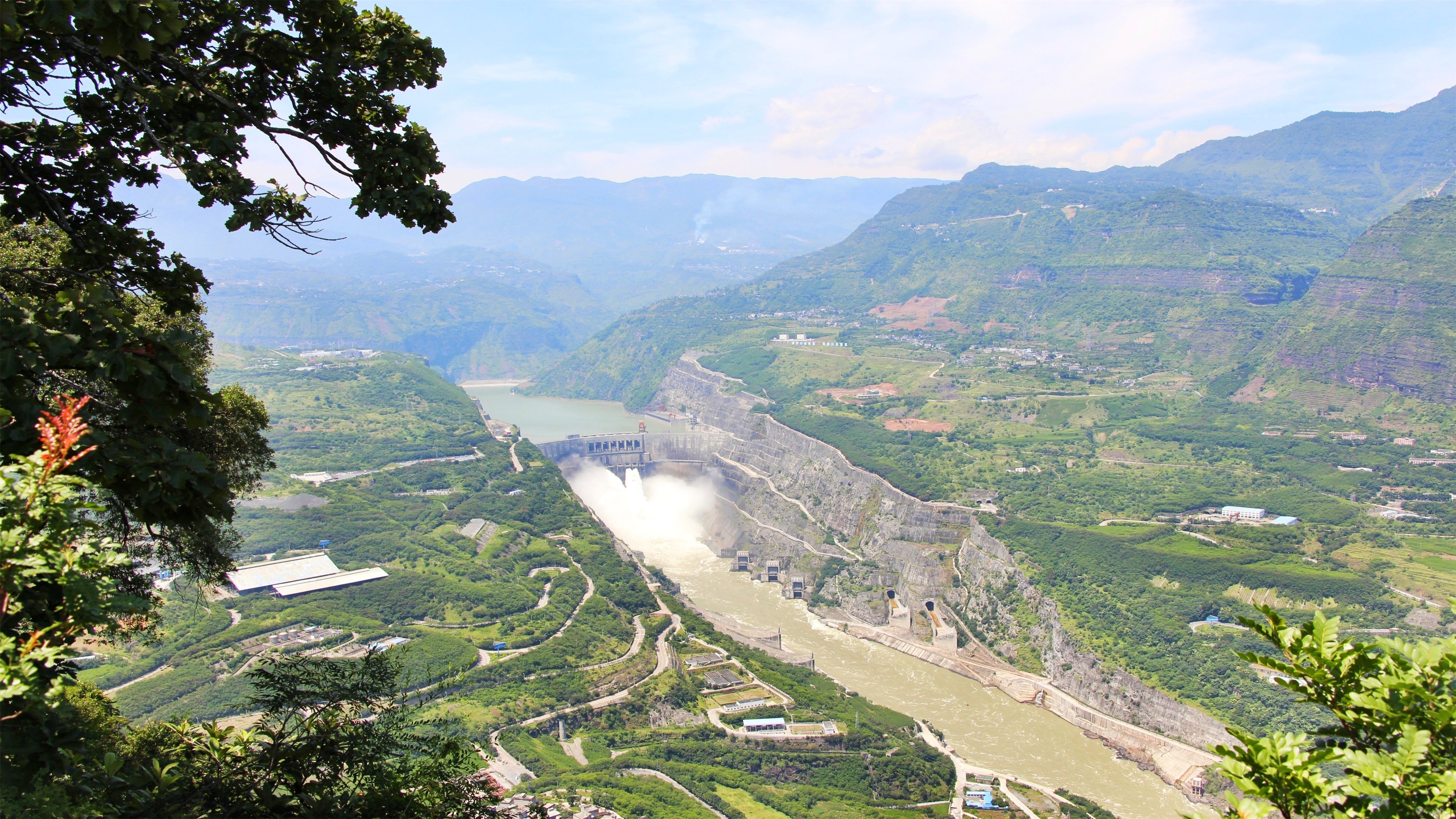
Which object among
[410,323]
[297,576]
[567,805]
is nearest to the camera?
[567,805]

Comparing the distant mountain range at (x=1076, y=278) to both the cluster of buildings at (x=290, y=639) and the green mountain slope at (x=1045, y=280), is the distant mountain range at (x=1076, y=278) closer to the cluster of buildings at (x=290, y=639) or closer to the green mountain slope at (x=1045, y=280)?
the green mountain slope at (x=1045, y=280)

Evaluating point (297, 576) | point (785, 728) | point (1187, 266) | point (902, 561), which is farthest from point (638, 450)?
point (1187, 266)

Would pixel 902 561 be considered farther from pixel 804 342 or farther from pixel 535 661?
pixel 804 342

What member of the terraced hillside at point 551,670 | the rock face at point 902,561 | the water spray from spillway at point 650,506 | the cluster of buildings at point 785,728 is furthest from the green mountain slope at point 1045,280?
the cluster of buildings at point 785,728

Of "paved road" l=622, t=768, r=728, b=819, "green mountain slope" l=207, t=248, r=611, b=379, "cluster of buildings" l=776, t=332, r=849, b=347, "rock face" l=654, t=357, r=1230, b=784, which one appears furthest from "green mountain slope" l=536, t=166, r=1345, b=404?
"paved road" l=622, t=768, r=728, b=819

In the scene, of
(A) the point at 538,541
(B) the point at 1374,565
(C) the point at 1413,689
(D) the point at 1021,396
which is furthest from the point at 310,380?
(C) the point at 1413,689

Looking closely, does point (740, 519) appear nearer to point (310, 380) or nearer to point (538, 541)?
point (538, 541)
